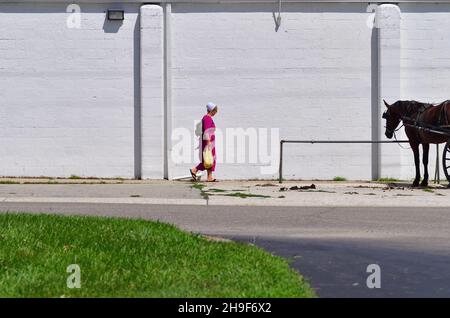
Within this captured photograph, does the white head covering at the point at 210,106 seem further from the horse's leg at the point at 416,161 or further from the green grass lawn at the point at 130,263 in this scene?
the green grass lawn at the point at 130,263

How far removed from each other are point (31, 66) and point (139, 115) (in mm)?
2676

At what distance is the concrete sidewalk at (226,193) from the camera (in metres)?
17.1

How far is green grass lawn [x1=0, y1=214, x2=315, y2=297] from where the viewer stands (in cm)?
835

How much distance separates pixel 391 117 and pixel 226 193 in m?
4.41

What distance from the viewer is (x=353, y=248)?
11398 millimetres

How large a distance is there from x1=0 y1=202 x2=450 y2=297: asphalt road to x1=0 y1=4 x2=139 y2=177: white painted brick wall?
5783 millimetres

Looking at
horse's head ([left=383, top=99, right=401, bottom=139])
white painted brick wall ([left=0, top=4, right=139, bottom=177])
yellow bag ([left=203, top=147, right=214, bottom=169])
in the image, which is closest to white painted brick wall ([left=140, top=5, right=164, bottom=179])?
white painted brick wall ([left=0, top=4, right=139, bottom=177])

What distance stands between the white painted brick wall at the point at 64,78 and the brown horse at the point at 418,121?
19.2 ft

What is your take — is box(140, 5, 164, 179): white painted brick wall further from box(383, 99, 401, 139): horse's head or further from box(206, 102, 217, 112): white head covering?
box(383, 99, 401, 139): horse's head

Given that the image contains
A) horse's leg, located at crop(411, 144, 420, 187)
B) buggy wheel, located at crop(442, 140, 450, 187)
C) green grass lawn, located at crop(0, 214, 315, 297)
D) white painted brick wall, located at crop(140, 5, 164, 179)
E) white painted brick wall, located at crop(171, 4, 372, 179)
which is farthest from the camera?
white painted brick wall, located at crop(171, 4, 372, 179)

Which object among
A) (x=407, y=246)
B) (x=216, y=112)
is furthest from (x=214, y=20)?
(x=407, y=246)

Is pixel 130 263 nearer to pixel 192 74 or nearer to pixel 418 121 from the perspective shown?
pixel 418 121

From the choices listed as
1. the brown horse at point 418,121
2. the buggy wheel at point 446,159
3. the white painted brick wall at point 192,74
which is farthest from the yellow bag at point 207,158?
the buggy wheel at point 446,159
